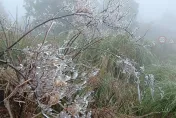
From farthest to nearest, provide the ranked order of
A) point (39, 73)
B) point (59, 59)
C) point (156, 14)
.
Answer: point (156, 14) < point (59, 59) < point (39, 73)

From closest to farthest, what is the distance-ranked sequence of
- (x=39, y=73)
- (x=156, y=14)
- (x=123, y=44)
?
1. (x=39, y=73)
2. (x=123, y=44)
3. (x=156, y=14)

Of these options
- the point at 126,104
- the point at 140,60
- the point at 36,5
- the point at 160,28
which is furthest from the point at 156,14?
the point at 126,104

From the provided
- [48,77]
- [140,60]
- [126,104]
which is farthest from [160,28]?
[48,77]

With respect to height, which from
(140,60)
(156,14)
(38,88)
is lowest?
(38,88)

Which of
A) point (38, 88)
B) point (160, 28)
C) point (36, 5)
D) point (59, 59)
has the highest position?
point (160, 28)

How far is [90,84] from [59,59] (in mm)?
1125

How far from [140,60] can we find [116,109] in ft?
7.33

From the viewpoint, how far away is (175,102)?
3234 millimetres

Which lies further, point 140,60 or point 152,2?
point 152,2

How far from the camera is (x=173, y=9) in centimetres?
3309

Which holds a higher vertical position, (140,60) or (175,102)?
(140,60)

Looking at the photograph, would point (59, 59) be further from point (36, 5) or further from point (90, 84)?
point (36, 5)

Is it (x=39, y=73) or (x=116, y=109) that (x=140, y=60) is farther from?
(x=39, y=73)

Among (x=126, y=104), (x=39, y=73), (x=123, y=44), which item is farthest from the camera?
(x=123, y=44)
